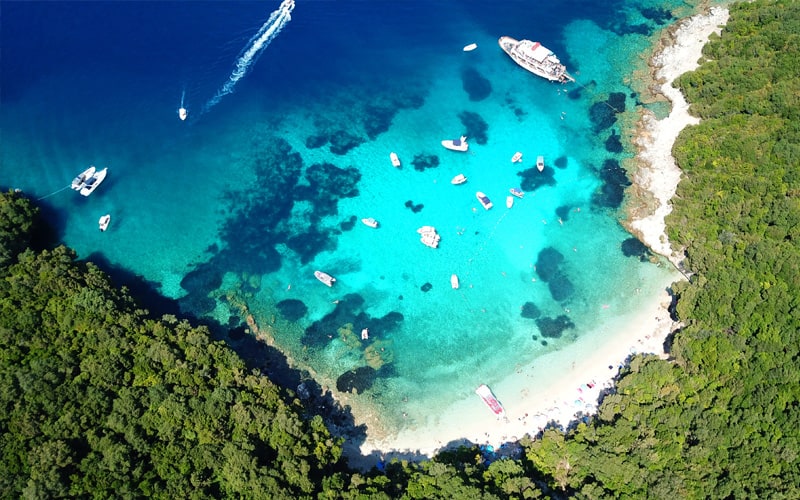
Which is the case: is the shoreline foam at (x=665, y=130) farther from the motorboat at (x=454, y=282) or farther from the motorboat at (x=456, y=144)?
the motorboat at (x=456, y=144)

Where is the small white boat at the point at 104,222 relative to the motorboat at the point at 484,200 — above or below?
above

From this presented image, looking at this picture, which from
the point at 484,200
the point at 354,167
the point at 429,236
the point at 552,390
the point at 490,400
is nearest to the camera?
the point at 490,400

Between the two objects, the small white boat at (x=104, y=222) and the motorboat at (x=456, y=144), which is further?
the motorboat at (x=456, y=144)

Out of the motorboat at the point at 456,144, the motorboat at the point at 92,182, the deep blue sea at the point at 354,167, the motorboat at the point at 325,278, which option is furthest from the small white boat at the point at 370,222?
the motorboat at the point at 92,182

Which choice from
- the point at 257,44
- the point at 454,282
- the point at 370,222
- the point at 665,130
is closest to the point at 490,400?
the point at 454,282

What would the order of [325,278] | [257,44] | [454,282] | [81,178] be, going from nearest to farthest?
[454,282] → [325,278] → [81,178] → [257,44]

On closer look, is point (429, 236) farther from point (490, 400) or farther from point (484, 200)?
point (490, 400)

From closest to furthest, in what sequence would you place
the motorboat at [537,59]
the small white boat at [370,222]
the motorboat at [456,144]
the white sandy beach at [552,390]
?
the white sandy beach at [552,390]
the small white boat at [370,222]
the motorboat at [456,144]
the motorboat at [537,59]

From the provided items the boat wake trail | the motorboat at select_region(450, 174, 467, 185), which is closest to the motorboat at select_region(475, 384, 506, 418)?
the motorboat at select_region(450, 174, 467, 185)

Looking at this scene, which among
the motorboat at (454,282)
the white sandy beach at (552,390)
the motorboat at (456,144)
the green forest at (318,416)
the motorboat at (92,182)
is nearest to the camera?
the green forest at (318,416)
